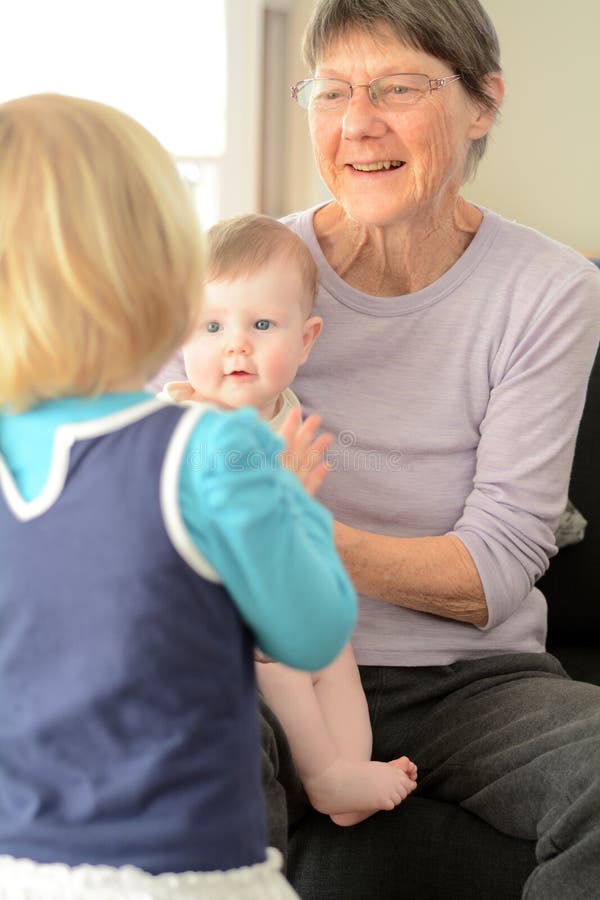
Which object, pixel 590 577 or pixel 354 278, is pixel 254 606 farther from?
pixel 590 577

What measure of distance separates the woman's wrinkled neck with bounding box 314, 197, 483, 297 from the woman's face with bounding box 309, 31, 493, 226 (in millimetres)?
49

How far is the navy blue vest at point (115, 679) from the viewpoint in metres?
0.89

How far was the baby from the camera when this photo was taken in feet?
4.86

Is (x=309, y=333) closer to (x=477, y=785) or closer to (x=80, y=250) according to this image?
(x=477, y=785)

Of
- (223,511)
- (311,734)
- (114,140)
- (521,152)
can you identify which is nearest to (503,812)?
(311,734)

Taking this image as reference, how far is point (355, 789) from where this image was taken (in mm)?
1480

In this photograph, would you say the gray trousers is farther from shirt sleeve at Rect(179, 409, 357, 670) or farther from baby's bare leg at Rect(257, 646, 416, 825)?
shirt sleeve at Rect(179, 409, 357, 670)

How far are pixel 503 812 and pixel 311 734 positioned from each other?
27 cm

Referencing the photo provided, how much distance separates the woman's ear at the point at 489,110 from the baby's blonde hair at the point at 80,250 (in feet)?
3.36

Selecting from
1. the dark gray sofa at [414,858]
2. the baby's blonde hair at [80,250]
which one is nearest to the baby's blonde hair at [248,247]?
the baby's blonde hair at [80,250]

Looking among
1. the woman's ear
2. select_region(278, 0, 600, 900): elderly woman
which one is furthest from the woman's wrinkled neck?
the woman's ear

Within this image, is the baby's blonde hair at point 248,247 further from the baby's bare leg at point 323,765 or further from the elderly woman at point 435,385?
the baby's bare leg at point 323,765

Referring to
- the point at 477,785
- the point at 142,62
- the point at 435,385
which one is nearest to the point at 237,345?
the point at 435,385

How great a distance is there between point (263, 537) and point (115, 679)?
6.5 inches
